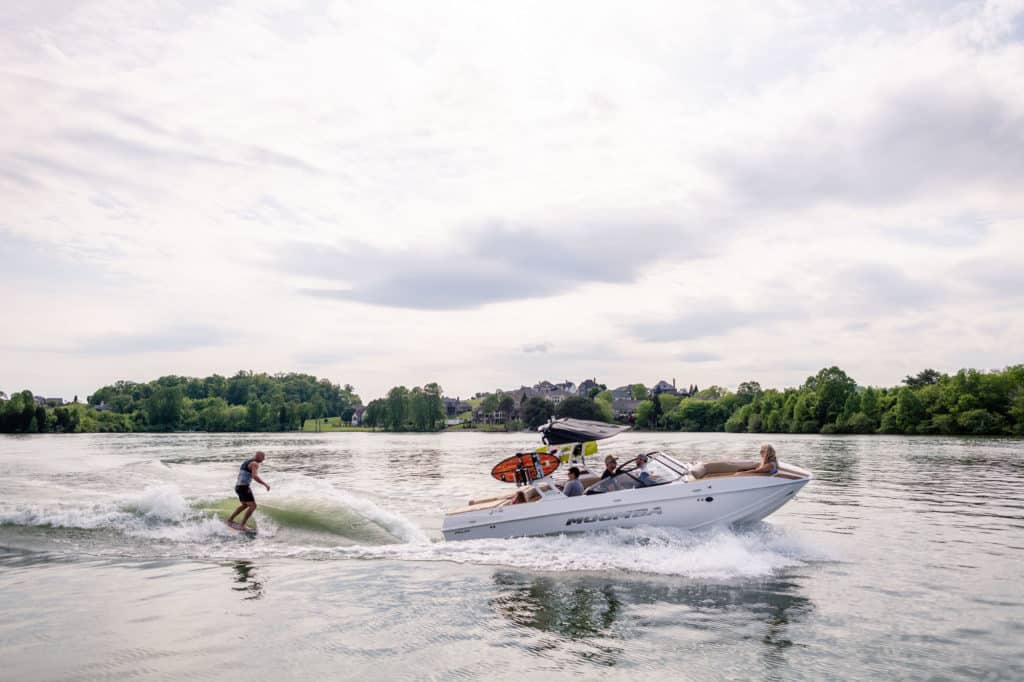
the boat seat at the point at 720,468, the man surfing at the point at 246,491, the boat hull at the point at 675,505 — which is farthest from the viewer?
the man surfing at the point at 246,491

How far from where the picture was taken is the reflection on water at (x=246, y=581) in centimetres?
1382

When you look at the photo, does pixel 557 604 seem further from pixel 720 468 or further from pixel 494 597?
pixel 720 468

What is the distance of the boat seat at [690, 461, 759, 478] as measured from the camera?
57.0 feet

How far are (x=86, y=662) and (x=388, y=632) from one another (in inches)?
Answer: 167

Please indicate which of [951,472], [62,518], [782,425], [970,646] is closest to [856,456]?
[951,472]

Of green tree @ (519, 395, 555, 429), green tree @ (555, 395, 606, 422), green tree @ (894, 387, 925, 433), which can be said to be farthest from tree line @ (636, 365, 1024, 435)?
green tree @ (519, 395, 555, 429)

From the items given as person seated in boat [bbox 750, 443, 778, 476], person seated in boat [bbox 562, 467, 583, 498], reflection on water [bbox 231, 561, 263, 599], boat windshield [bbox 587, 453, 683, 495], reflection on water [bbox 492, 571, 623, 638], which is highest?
person seated in boat [bbox 750, 443, 778, 476]

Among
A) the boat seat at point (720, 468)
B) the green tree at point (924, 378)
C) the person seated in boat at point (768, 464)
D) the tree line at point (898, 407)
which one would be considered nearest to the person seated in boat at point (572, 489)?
the boat seat at point (720, 468)

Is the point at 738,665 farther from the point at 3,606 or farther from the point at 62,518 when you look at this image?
the point at 62,518

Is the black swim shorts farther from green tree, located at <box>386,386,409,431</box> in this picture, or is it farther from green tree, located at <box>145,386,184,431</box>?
green tree, located at <box>145,386,184,431</box>

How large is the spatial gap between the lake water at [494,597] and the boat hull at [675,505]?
0.45m

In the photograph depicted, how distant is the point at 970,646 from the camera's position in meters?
10.2

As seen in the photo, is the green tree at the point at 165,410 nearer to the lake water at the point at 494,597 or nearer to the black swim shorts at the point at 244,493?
the lake water at the point at 494,597

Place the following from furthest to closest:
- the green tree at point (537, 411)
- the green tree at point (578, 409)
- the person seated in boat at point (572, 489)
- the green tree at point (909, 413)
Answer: the green tree at point (537, 411) < the green tree at point (578, 409) < the green tree at point (909, 413) < the person seated in boat at point (572, 489)
